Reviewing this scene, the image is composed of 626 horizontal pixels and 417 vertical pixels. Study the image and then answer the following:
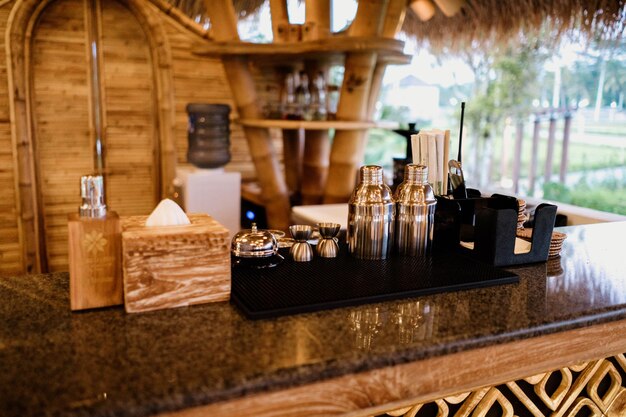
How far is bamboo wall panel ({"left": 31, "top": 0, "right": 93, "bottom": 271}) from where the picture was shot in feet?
12.0

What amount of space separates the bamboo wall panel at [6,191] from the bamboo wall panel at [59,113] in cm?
16

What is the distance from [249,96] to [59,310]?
8.24ft

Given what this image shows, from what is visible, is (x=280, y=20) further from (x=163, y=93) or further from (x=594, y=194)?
(x=594, y=194)

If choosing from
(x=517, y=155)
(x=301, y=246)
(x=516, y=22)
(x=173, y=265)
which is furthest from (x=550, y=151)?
(x=173, y=265)

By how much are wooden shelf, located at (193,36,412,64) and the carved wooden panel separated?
2033 millimetres

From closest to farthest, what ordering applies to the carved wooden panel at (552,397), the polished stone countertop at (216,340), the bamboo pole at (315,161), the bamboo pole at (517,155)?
the polished stone countertop at (216,340) → the carved wooden panel at (552,397) → the bamboo pole at (315,161) → the bamboo pole at (517,155)

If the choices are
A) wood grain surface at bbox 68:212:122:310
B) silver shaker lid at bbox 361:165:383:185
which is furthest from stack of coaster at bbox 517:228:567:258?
wood grain surface at bbox 68:212:122:310

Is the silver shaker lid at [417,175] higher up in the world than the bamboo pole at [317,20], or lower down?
lower down

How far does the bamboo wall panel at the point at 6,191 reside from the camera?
11.6 ft

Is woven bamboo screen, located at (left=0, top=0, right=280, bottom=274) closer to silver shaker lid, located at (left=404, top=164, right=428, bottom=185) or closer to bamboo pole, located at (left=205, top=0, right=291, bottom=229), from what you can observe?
bamboo pole, located at (left=205, top=0, right=291, bottom=229)

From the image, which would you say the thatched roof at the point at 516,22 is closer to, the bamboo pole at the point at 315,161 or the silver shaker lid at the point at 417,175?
the bamboo pole at the point at 315,161

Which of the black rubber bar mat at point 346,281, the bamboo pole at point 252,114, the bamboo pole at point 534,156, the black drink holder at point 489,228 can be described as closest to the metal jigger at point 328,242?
the black rubber bar mat at point 346,281

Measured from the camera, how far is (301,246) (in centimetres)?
142

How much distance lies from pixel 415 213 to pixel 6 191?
3.19m
